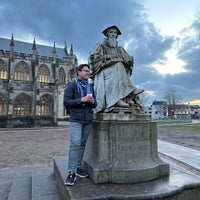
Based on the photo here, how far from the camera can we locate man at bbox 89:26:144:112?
11.7ft

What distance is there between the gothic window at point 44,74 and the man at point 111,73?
3572 cm

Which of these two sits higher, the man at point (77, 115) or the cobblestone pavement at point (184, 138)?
the man at point (77, 115)

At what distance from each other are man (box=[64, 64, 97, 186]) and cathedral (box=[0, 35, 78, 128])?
31837 mm

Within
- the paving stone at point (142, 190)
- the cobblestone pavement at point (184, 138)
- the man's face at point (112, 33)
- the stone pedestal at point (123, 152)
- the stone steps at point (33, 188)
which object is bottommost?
the cobblestone pavement at point (184, 138)

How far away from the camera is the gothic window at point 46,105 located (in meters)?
35.6

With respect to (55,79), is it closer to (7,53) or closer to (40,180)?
(7,53)

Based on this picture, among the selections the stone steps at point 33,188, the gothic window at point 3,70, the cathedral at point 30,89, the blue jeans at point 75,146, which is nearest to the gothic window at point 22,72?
the cathedral at point 30,89

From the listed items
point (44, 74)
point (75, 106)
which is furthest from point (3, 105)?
point (75, 106)

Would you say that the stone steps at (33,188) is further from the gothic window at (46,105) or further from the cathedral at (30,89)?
the gothic window at (46,105)

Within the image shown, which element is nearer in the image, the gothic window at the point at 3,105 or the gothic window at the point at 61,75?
the gothic window at the point at 3,105

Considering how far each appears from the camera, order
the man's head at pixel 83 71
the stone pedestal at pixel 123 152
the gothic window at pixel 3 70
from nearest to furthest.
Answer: the stone pedestal at pixel 123 152, the man's head at pixel 83 71, the gothic window at pixel 3 70

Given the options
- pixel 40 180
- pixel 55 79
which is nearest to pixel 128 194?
pixel 40 180

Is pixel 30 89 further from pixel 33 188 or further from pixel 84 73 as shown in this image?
pixel 84 73

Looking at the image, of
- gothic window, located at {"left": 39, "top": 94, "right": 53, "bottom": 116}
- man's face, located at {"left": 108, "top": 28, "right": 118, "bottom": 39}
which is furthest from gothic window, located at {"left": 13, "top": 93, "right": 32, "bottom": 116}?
man's face, located at {"left": 108, "top": 28, "right": 118, "bottom": 39}
